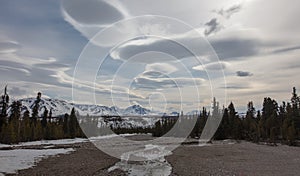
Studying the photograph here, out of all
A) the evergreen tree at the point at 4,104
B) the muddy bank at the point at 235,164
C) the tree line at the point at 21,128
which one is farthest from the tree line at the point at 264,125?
the evergreen tree at the point at 4,104

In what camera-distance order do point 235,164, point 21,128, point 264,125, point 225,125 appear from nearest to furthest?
point 235,164 < point 21,128 < point 264,125 < point 225,125

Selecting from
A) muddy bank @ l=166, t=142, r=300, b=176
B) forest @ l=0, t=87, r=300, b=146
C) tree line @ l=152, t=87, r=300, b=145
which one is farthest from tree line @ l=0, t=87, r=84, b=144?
tree line @ l=152, t=87, r=300, b=145

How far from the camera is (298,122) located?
2992 inches

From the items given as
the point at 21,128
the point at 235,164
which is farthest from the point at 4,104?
the point at 235,164

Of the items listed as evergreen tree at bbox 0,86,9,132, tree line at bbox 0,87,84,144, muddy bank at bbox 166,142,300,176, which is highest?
evergreen tree at bbox 0,86,9,132

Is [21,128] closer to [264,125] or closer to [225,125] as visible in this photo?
[225,125]

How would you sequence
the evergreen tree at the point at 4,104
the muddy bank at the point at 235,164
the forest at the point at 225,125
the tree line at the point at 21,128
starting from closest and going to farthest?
1. the muddy bank at the point at 235,164
2. the tree line at the point at 21,128
3. the forest at the point at 225,125
4. the evergreen tree at the point at 4,104

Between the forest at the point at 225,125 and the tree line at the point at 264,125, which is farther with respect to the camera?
the tree line at the point at 264,125

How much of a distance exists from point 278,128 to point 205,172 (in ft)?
198

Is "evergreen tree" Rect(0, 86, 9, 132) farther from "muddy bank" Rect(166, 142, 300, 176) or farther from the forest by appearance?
"muddy bank" Rect(166, 142, 300, 176)

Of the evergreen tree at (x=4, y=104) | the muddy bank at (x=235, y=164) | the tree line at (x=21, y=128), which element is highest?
the evergreen tree at (x=4, y=104)

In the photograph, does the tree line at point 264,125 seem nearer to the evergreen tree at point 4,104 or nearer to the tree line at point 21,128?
the tree line at point 21,128

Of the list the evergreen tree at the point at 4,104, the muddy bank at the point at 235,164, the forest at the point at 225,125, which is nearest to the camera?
the muddy bank at the point at 235,164

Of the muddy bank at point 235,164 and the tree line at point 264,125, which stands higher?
the tree line at point 264,125
